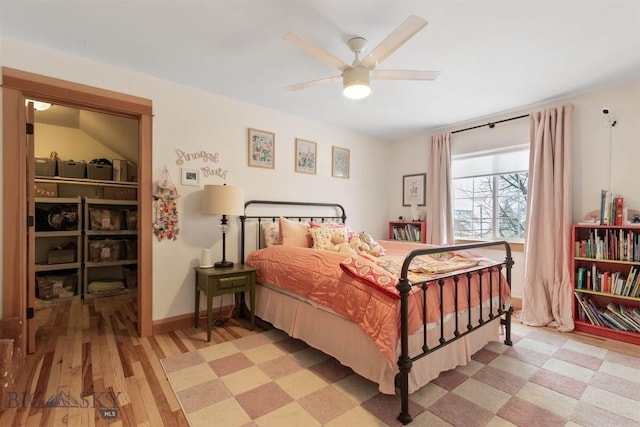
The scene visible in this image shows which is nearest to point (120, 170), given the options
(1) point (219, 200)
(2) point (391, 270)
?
(1) point (219, 200)

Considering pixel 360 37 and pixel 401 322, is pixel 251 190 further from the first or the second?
pixel 401 322

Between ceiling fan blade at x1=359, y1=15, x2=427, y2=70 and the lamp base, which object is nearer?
ceiling fan blade at x1=359, y1=15, x2=427, y2=70

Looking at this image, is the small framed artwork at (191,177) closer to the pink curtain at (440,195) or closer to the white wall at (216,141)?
the white wall at (216,141)

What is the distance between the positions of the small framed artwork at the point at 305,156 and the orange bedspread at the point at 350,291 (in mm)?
1334

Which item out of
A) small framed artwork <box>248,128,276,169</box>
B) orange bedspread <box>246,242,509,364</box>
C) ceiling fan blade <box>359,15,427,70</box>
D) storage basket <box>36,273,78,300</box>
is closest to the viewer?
ceiling fan blade <box>359,15,427,70</box>

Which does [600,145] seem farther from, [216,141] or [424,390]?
[216,141]

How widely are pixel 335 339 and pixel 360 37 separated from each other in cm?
216

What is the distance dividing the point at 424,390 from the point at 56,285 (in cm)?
461

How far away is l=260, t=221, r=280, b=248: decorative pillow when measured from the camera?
319 centimetres

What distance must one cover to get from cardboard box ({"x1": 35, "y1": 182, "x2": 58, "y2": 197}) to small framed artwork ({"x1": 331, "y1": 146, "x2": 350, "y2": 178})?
3840 millimetres

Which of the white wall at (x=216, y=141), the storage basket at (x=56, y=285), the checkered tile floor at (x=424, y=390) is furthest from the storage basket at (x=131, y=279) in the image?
the checkered tile floor at (x=424, y=390)

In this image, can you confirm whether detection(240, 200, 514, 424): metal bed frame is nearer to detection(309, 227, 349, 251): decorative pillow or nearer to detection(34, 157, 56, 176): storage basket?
detection(309, 227, 349, 251): decorative pillow

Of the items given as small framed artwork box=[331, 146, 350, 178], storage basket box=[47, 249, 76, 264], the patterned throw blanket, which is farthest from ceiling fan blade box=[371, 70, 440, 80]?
storage basket box=[47, 249, 76, 264]

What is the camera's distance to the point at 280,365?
218 centimetres
